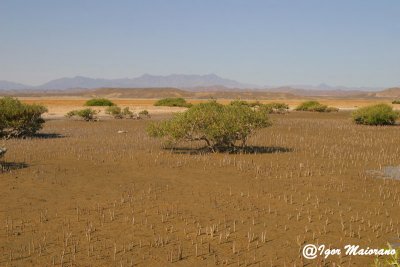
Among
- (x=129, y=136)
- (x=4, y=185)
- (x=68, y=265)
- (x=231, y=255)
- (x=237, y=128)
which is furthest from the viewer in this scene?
(x=129, y=136)

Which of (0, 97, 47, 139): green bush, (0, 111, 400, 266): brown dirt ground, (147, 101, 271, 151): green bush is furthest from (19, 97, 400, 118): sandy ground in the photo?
(0, 111, 400, 266): brown dirt ground

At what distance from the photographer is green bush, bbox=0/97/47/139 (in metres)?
24.6

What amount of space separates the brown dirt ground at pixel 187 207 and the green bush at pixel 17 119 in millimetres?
5142

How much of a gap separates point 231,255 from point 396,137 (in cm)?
2288

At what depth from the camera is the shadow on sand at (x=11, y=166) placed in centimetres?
1515

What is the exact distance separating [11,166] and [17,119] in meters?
10.4

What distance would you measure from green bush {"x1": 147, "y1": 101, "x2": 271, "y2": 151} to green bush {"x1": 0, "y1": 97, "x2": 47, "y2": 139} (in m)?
8.44

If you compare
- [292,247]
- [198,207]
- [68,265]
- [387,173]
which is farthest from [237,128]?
[68,265]

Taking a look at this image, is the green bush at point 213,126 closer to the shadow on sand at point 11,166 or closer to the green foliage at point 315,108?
the shadow on sand at point 11,166

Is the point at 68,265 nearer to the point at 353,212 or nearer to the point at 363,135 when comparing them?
the point at 353,212

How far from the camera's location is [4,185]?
13.2 metres

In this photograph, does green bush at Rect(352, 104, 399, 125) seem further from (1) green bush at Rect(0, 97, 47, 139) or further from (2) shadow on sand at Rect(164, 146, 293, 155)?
(1) green bush at Rect(0, 97, 47, 139)

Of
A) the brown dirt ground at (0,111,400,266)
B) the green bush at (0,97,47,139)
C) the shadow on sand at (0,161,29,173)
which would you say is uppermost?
the green bush at (0,97,47,139)

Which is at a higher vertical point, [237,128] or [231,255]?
[237,128]
